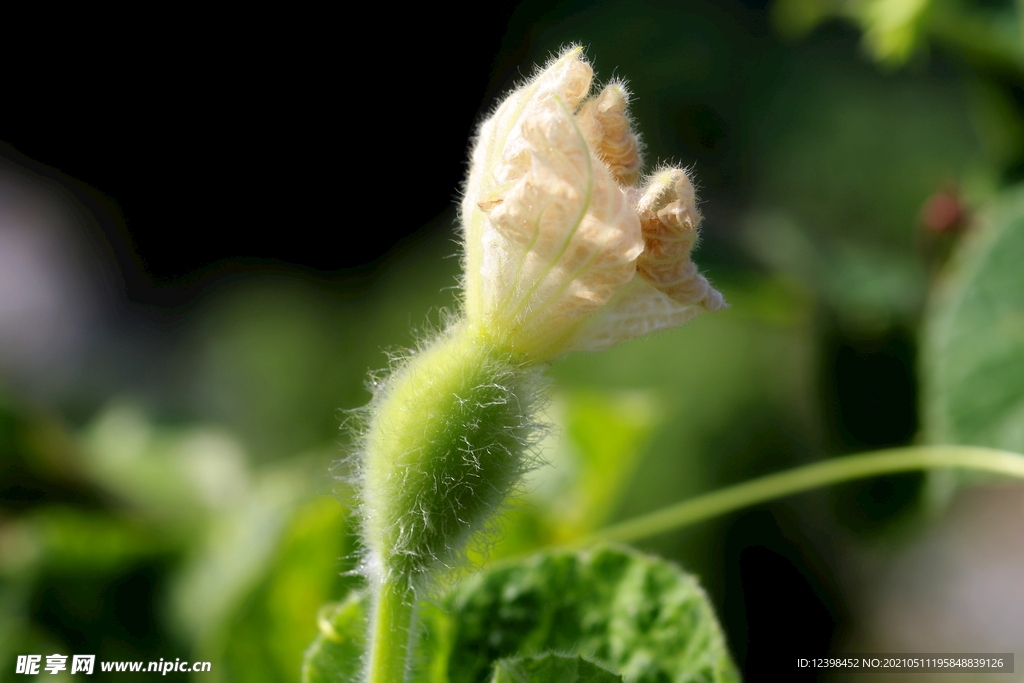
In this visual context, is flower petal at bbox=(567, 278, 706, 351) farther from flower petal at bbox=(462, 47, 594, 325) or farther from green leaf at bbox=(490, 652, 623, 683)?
green leaf at bbox=(490, 652, 623, 683)

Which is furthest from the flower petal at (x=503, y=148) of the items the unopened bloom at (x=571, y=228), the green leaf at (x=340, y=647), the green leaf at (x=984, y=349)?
the green leaf at (x=984, y=349)

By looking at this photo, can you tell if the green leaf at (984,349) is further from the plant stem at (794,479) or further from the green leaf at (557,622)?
the green leaf at (557,622)

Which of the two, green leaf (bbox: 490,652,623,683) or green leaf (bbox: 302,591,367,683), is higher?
green leaf (bbox: 302,591,367,683)

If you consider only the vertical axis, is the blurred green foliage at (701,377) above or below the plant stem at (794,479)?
above

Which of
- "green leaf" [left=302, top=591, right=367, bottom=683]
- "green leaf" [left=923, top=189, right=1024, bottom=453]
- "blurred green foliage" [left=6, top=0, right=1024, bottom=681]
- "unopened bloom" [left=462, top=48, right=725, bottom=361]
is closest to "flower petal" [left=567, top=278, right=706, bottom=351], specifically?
"unopened bloom" [left=462, top=48, right=725, bottom=361]

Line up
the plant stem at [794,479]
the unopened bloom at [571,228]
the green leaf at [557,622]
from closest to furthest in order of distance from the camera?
the unopened bloom at [571,228], the green leaf at [557,622], the plant stem at [794,479]

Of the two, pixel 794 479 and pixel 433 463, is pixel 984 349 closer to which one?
pixel 794 479

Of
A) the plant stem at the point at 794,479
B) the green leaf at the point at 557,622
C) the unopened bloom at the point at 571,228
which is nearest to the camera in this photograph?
the unopened bloom at the point at 571,228

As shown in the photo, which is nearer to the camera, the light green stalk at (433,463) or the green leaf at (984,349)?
the light green stalk at (433,463)
